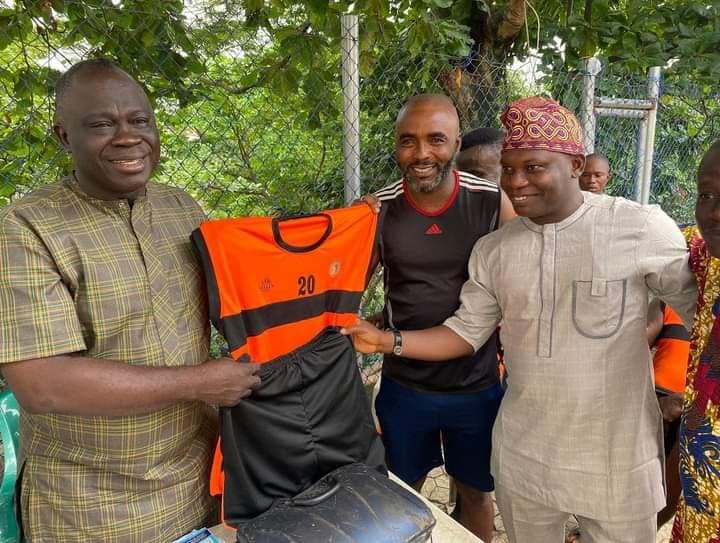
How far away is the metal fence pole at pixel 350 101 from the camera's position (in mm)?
2559

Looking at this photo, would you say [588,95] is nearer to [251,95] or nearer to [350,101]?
[350,101]

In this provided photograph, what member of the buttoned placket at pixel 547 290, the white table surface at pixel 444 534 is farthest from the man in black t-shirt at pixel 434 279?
the white table surface at pixel 444 534

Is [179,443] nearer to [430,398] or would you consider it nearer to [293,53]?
[430,398]

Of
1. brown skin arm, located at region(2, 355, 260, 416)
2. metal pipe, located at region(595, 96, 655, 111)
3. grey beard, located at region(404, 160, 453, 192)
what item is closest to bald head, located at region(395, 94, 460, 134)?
grey beard, located at region(404, 160, 453, 192)

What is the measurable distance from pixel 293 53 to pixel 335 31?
237mm

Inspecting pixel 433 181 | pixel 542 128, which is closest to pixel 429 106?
pixel 433 181

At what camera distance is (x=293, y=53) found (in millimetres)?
2631

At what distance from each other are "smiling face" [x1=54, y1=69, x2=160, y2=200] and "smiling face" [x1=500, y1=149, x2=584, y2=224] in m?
1.12

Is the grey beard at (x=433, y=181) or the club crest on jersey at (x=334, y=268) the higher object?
the grey beard at (x=433, y=181)

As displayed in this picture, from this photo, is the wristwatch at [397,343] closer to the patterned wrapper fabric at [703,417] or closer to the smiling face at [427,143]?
the smiling face at [427,143]

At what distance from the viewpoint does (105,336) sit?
4.77ft

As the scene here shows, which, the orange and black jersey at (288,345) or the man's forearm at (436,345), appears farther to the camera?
the man's forearm at (436,345)

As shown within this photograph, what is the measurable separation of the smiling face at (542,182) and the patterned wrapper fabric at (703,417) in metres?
0.40

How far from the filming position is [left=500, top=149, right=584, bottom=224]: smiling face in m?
1.78
